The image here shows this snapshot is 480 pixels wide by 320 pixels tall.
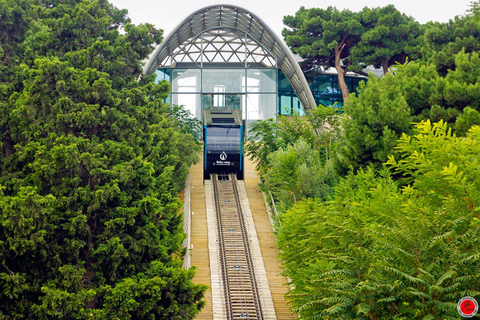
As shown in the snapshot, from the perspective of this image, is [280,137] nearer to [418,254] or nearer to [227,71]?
[227,71]

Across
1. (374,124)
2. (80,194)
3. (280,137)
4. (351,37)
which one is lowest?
(80,194)

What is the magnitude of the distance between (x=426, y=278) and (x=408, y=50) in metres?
41.1

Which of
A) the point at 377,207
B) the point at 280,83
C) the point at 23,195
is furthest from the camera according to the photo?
the point at 280,83

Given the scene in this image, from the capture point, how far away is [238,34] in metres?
53.9

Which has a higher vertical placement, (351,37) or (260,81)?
(351,37)

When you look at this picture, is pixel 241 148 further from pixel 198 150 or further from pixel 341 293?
pixel 341 293

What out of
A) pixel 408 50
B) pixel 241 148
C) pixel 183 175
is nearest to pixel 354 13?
pixel 408 50

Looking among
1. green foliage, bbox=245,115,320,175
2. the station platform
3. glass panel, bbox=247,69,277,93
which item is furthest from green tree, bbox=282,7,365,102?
the station platform

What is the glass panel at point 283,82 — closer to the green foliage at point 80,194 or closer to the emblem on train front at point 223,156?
the emblem on train front at point 223,156

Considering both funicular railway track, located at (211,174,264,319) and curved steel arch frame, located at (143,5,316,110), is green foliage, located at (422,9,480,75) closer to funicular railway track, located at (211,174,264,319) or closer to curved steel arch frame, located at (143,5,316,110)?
funicular railway track, located at (211,174,264,319)

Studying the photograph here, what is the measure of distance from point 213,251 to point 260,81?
22906 mm

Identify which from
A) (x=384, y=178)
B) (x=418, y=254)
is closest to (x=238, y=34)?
(x=384, y=178)

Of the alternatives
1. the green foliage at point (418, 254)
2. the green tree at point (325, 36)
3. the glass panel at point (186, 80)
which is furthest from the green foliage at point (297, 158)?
the green foliage at point (418, 254)

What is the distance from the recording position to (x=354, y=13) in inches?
2103
